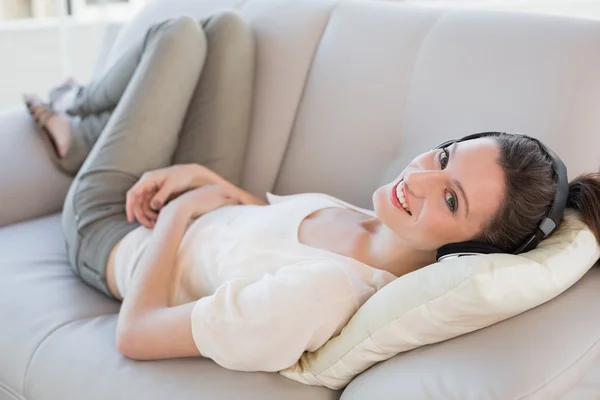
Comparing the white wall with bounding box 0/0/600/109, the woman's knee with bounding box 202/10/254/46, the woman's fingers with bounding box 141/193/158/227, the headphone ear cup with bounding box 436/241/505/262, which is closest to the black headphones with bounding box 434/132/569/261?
the headphone ear cup with bounding box 436/241/505/262

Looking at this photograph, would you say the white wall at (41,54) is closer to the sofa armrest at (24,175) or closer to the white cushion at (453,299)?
the sofa armrest at (24,175)

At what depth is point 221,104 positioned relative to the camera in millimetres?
1692

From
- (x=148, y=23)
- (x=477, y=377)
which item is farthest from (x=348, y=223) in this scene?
(x=148, y=23)

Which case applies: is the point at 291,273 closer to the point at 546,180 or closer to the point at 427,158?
the point at 427,158

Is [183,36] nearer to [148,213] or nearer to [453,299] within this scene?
[148,213]

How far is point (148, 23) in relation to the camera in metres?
2.05

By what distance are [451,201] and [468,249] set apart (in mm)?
89

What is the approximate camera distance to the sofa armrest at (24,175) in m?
1.77

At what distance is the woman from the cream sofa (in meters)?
0.08

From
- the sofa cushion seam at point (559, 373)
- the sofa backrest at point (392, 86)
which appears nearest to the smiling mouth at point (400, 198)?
the sofa backrest at point (392, 86)

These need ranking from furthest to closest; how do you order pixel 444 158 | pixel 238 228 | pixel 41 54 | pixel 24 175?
1. pixel 41 54
2. pixel 24 175
3. pixel 238 228
4. pixel 444 158

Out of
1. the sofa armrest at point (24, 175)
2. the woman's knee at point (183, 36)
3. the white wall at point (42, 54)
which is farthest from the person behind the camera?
the white wall at point (42, 54)

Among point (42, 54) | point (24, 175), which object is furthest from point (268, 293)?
point (42, 54)

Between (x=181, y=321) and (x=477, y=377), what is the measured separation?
510 mm
